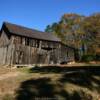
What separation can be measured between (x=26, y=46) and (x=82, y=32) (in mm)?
26690

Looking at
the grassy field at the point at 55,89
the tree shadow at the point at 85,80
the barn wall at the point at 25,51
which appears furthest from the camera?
the barn wall at the point at 25,51

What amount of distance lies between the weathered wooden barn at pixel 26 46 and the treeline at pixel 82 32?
53.3ft

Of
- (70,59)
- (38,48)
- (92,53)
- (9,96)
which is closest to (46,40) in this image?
(38,48)

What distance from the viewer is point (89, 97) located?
12812mm

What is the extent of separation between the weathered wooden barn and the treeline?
16.2 metres

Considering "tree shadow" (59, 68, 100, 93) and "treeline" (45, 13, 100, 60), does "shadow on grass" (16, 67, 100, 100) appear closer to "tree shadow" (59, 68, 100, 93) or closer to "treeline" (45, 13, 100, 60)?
"tree shadow" (59, 68, 100, 93)

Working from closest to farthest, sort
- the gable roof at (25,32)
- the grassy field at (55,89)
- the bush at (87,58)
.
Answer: the grassy field at (55,89), the gable roof at (25,32), the bush at (87,58)

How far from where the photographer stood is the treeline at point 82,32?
5634 cm

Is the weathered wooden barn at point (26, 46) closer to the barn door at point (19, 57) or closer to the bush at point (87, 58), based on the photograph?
the barn door at point (19, 57)

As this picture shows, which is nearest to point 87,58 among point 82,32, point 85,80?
point 82,32

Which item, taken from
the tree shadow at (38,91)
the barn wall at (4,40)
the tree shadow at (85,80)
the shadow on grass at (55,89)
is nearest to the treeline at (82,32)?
the barn wall at (4,40)

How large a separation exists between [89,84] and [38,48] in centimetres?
2437

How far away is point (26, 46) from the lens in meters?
36.6

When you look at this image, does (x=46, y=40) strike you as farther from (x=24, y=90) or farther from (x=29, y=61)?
(x=24, y=90)
